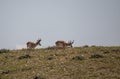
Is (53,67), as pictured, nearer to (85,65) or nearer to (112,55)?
(85,65)

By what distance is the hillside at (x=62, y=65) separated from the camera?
2283 centimetres

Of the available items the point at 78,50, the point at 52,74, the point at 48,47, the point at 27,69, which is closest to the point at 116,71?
the point at 52,74

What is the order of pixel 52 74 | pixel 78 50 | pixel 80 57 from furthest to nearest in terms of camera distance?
pixel 78 50 → pixel 80 57 → pixel 52 74

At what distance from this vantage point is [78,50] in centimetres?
3206

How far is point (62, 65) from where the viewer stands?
25562 millimetres

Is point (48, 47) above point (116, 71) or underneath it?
above

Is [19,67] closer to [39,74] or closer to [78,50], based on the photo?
[39,74]

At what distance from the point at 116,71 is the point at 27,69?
6.68 meters

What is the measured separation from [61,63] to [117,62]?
4399 mm

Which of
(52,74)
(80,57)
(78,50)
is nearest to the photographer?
(52,74)

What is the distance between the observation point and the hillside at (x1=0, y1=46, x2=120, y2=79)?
22.8 metres

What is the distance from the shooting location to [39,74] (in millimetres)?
23141

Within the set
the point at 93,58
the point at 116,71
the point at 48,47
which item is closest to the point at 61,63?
the point at 93,58

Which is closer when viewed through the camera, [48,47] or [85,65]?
[85,65]
